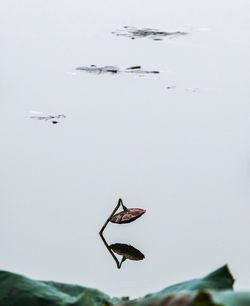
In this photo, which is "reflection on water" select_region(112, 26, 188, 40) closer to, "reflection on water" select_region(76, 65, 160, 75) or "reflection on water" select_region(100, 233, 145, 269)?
"reflection on water" select_region(76, 65, 160, 75)

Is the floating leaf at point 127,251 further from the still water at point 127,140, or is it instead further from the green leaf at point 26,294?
the green leaf at point 26,294

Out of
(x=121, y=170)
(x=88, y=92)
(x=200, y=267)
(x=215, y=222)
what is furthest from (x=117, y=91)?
(x=200, y=267)

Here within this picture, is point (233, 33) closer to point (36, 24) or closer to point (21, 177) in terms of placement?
point (36, 24)

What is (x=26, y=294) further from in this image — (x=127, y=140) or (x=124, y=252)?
(x=127, y=140)

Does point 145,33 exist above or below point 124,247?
above

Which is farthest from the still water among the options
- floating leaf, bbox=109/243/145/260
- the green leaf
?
the green leaf

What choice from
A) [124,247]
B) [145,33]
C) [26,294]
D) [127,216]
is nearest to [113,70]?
[145,33]

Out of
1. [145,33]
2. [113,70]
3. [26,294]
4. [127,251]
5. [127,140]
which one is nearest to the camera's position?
[26,294]

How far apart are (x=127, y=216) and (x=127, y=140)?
0.69 meters

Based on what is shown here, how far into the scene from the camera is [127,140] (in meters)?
2.60

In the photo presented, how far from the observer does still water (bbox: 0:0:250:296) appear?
1.81m

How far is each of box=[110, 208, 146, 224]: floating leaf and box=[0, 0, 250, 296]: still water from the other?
0.02 m

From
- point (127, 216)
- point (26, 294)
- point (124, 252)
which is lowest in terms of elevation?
point (26, 294)

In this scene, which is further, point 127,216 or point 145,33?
point 145,33
